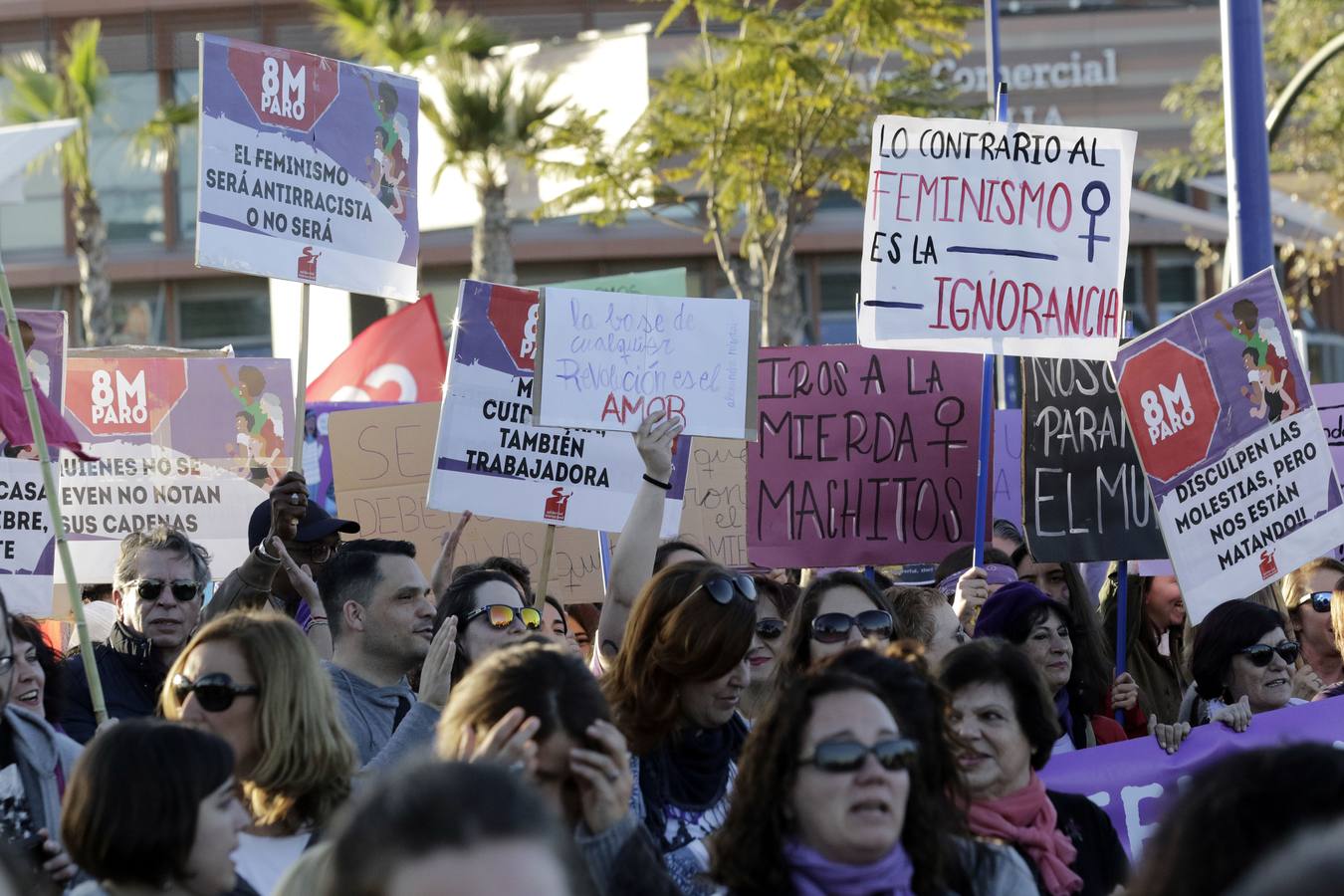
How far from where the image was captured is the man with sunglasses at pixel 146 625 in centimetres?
523

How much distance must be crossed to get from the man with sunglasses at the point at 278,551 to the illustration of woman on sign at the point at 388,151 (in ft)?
5.27

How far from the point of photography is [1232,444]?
671 cm

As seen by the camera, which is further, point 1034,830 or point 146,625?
point 146,625

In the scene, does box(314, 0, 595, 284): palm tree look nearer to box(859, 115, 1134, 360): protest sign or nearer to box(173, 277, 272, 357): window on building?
box(173, 277, 272, 357): window on building

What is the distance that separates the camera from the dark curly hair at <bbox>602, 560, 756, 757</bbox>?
400 cm

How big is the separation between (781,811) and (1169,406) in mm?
4087

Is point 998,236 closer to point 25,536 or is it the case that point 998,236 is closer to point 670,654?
point 670,654

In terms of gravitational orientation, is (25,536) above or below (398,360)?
below

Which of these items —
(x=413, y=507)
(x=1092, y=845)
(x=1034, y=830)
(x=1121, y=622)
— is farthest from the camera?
(x=413, y=507)

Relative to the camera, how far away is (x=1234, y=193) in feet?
27.8

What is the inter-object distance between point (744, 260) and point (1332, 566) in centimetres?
2063

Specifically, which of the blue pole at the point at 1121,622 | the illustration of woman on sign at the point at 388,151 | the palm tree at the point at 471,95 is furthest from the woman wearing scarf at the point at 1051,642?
the palm tree at the point at 471,95

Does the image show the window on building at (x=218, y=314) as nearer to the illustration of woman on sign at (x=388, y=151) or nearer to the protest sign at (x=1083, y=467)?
the illustration of woman on sign at (x=388, y=151)

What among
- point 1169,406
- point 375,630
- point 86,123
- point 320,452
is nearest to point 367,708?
point 375,630
